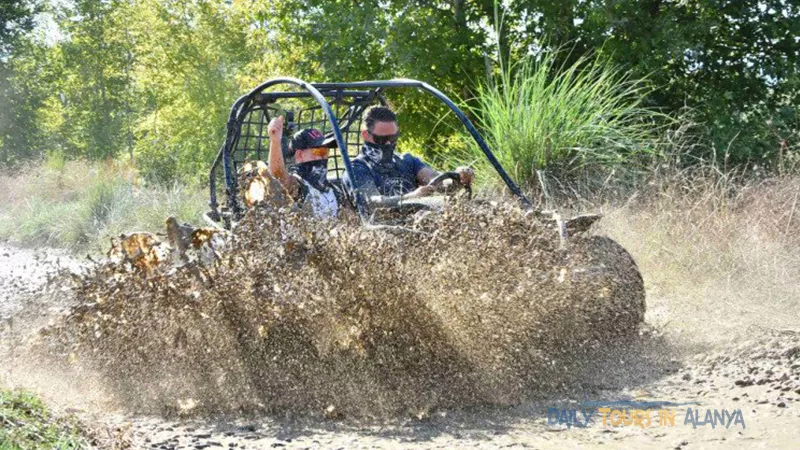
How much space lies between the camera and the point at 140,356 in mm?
5945

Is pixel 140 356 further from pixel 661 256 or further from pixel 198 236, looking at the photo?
pixel 661 256

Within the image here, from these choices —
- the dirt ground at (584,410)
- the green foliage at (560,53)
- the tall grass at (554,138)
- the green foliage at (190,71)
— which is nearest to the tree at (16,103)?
the green foliage at (190,71)

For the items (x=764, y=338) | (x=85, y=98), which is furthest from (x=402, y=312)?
(x=85, y=98)

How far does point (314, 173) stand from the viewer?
25.0 feet

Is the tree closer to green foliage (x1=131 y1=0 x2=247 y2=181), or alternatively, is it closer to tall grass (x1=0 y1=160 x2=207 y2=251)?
green foliage (x1=131 y1=0 x2=247 y2=181)

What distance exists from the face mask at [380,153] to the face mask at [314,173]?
399mm

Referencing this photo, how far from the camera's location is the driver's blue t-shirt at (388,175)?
7.62 m

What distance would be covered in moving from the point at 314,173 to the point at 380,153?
0.57 metres

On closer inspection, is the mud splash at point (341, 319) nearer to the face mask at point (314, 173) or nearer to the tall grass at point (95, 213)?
the face mask at point (314, 173)

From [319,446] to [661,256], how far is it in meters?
5.24

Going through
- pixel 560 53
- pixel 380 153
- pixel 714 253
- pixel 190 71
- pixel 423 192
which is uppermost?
pixel 190 71

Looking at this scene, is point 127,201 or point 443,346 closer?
point 443,346

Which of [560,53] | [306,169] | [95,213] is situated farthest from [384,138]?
[95,213]

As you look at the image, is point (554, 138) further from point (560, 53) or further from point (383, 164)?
point (383, 164)
